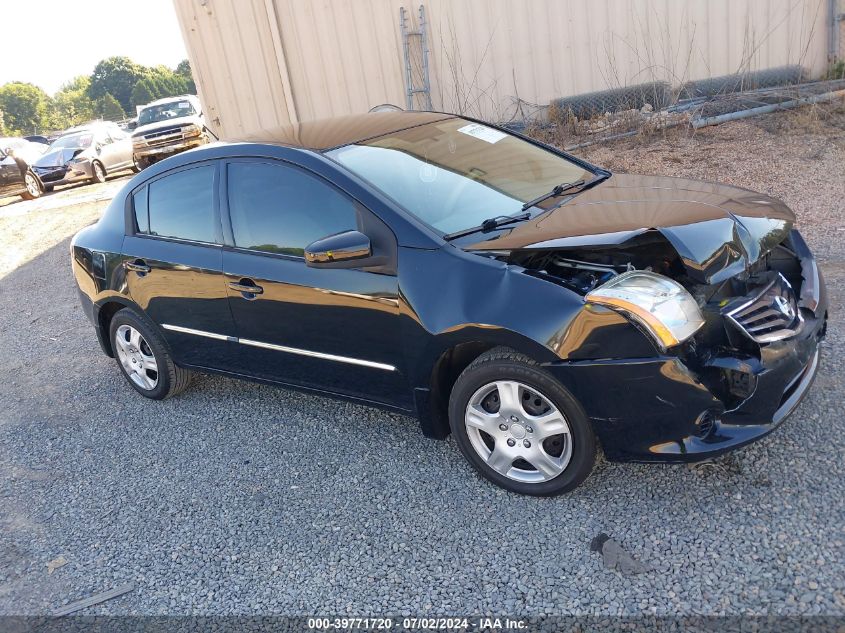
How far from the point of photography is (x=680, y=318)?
9.53 feet

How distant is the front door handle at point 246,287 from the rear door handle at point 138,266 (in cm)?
85

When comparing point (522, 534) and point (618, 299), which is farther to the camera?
point (522, 534)

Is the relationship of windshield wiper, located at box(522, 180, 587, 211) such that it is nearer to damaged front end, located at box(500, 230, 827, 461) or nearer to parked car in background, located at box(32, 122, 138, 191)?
damaged front end, located at box(500, 230, 827, 461)

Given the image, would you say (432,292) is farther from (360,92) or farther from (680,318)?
(360,92)

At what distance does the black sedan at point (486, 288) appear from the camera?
292 centimetres

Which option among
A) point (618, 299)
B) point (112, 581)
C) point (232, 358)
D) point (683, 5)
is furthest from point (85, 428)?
point (683, 5)

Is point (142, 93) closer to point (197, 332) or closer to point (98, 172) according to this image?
point (98, 172)

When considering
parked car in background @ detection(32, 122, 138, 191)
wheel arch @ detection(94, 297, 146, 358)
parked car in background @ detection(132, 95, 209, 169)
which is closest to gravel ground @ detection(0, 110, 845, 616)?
wheel arch @ detection(94, 297, 146, 358)

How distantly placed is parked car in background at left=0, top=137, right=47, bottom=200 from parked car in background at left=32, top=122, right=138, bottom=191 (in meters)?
0.20

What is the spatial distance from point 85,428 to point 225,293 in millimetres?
1608

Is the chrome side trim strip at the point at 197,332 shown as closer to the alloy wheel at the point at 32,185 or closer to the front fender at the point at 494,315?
the front fender at the point at 494,315

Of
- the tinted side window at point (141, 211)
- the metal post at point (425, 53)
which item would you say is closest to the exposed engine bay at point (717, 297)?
the tinted side window at point (141, 211)

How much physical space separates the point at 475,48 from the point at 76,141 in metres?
12.9

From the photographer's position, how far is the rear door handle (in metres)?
4.63
